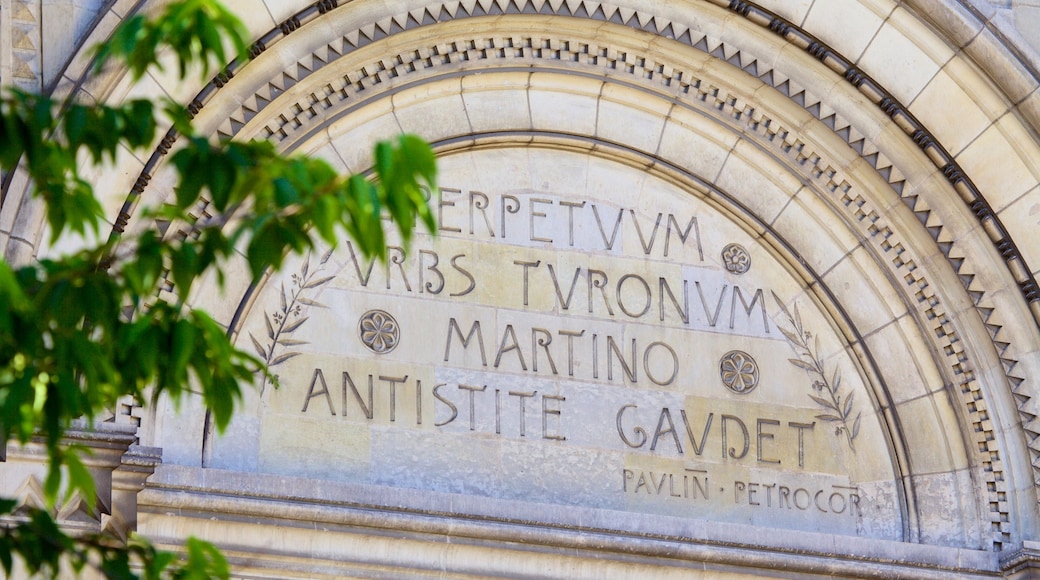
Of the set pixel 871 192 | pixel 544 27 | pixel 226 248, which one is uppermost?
pixel 544 27

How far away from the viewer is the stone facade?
11.6 metres

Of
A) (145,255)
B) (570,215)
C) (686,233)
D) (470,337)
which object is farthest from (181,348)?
(686,233)

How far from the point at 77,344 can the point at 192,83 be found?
17.2 feet

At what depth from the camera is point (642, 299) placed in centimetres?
1276

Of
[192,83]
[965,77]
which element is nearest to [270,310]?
[192,83]

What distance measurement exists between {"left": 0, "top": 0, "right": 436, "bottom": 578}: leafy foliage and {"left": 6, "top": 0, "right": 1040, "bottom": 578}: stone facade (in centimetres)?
440

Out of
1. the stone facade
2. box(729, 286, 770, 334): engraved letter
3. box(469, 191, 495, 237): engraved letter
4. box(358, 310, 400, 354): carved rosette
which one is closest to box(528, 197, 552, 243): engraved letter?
the stone facade

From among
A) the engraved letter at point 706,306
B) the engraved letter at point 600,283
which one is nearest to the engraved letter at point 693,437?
the engraved letter at point 706,306

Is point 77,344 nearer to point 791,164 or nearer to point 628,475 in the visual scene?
point 628,475

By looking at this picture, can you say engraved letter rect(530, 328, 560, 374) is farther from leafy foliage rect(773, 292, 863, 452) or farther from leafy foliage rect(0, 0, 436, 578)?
leafy foliage rect(0, 0, 436, 578)

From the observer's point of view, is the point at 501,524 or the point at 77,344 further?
the point at 501,524

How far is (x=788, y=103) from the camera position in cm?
1318

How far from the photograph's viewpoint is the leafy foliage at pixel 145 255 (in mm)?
6359

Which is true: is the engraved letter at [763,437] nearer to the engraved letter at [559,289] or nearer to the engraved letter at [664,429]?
the engraved letter at [664,429]
